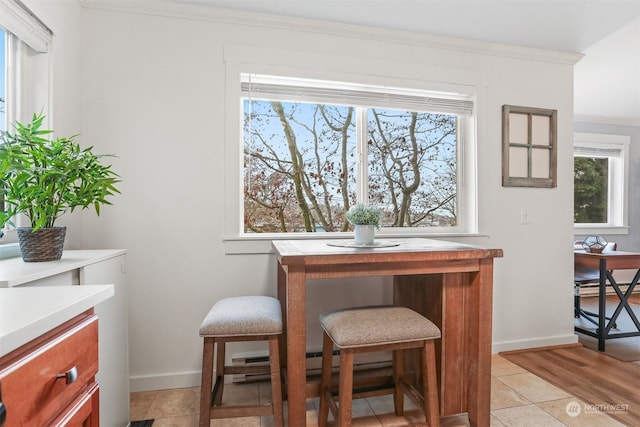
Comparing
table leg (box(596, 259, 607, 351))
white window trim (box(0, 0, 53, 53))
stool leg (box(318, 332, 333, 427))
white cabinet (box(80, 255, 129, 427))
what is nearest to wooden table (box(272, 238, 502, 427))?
stool leg (box(318, 332, 333, 427))

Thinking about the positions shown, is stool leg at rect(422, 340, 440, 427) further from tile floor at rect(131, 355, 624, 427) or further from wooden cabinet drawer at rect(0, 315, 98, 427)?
wooden cabinet drawer at rect(0, 315, 98, 427)

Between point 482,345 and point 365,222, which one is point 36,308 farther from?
point 482,345

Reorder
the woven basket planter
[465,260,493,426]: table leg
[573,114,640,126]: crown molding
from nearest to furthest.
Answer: the woven basket planter → [465,260,493,426]: table leg → [573,114,640,126]: crown molding

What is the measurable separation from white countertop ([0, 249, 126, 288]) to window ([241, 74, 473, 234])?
1015mm

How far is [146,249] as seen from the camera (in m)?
2.03

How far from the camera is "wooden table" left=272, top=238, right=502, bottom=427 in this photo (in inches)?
55.2

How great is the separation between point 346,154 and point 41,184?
5.78 ft

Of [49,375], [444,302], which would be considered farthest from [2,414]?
[444,302]

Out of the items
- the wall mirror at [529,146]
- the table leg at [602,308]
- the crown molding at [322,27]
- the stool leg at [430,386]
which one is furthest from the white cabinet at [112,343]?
the table leg at [602,308]

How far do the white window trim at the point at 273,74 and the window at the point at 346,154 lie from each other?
0.06m

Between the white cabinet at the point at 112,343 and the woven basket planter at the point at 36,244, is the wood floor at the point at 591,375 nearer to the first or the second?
the white cabinet at the point at 112,343

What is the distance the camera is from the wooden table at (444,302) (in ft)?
4.60

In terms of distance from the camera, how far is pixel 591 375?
218 cm

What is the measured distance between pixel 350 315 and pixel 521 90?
2385 mm
